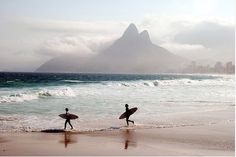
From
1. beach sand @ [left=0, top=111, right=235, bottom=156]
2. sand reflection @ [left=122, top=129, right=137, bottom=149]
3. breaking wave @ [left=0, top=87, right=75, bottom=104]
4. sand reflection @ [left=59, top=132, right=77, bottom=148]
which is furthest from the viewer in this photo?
breaking wave @ [left=0, top=87, right=75, bottom=104]

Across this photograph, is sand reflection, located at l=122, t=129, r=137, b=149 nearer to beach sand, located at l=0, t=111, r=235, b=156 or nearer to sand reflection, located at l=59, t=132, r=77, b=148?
beach sand, located at l=0, t=111, r=235, b=156

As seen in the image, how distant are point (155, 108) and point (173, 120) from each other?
6.93 meters

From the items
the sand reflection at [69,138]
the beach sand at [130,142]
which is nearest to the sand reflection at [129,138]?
the beach sand at [130,142]

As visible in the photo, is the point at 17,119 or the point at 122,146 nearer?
the point at 122,146

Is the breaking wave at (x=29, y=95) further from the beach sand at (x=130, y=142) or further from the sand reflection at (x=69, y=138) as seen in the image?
the beach sand at (x=130, y=142)

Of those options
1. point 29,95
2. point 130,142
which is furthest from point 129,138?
point 29,95

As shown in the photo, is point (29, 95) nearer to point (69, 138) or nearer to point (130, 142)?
point (69, 138)

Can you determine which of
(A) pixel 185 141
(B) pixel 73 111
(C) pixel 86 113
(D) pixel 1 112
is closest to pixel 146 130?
(A) pixel 185 141

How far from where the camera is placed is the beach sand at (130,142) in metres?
13.9

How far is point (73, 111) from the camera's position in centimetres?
2731

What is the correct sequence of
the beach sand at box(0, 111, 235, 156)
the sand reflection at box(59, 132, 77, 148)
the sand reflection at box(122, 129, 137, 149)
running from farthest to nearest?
the sand reflection at box(59, 132, 77, 148)
the sand reflection at box(122, 129, 137, 149)
the beach sand at box(0, 111, 235, 156)

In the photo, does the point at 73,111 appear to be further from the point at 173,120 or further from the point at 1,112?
the point at 173,120

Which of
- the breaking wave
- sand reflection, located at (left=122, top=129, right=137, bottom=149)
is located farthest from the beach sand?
the breaking wave

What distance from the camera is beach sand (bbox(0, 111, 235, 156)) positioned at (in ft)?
45.7
